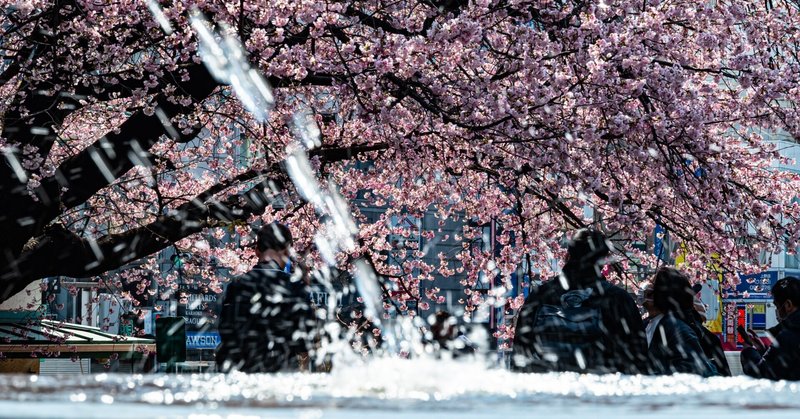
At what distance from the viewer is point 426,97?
1073 centimetres

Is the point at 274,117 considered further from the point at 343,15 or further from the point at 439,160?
the point at 343,15

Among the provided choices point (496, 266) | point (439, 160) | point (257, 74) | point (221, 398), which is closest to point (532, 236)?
point (496, 266)

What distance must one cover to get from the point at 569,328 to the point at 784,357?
3.96ft

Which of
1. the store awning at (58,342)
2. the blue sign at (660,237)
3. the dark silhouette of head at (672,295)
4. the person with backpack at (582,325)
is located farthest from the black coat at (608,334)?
the store awning at (58,342)

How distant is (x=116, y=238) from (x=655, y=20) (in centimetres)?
548

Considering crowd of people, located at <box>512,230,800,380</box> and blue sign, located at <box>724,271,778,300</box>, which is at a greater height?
blue sign, located at <box>724,271,778,300</box>

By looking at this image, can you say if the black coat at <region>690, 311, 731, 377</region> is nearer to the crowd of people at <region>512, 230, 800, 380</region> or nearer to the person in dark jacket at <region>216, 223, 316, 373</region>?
the crowd of people at <region>512, 230, 800, 380</region>

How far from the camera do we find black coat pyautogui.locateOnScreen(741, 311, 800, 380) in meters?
5.91

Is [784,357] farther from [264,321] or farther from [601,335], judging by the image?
[264,321]

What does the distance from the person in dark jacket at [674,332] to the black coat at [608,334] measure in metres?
0.17

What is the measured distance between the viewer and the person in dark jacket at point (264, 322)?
19.1 ft

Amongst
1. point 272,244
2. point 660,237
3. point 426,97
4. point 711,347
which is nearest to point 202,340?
point 660,237

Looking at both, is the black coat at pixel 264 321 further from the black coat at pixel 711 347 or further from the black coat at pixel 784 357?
the black coat at pixel 784 357

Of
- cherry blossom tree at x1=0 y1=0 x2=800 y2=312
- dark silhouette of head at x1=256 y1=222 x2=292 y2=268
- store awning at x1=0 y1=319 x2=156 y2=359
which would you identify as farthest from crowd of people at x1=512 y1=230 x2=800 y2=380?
store awning at x1=0 y1=319 x2=156 y2=359
